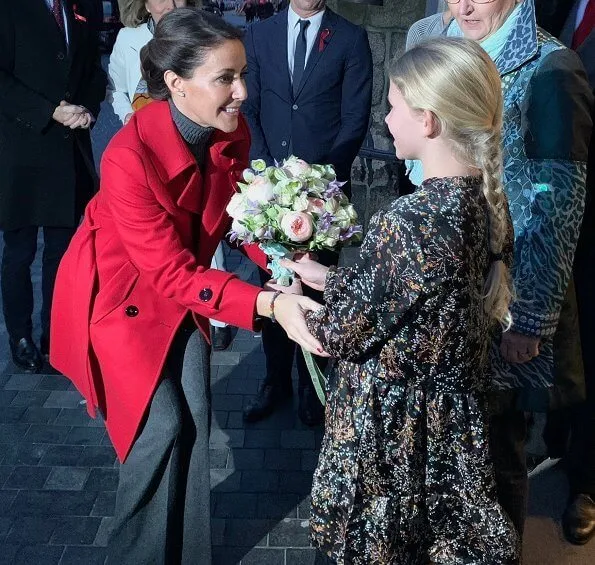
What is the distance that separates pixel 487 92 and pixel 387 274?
607 mm

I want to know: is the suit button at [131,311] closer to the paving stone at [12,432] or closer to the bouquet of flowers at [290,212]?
the bouquet of flowers at [290,212]

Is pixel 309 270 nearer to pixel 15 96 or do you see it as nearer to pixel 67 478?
pixel 67 478

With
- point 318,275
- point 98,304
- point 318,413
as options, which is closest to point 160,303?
point 98,304

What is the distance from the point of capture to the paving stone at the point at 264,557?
351cm

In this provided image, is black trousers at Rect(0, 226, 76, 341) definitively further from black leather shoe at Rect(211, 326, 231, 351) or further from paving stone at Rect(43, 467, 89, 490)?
paving stone at Rect(43, 467, 89, 490)

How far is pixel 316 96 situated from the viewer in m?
4.88

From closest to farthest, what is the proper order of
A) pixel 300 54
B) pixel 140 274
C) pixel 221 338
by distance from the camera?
1. pixel 140 274
2. pixel 300 54
3. pixel 221 338

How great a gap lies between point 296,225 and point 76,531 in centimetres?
195

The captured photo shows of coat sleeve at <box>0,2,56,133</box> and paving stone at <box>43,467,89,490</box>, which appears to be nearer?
paving stone at <box>43,467,89,490</box>

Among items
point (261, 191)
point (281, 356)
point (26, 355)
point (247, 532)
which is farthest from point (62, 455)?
point (261, 191)

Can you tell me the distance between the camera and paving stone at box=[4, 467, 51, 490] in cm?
400

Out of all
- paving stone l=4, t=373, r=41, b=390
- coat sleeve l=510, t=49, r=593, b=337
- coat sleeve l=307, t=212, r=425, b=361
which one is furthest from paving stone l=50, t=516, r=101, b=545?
coat sleeve l=510, t=49, r=593, b=337

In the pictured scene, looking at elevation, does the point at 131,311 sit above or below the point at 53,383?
above

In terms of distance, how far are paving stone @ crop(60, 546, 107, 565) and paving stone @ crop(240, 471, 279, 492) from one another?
778 millimetres
